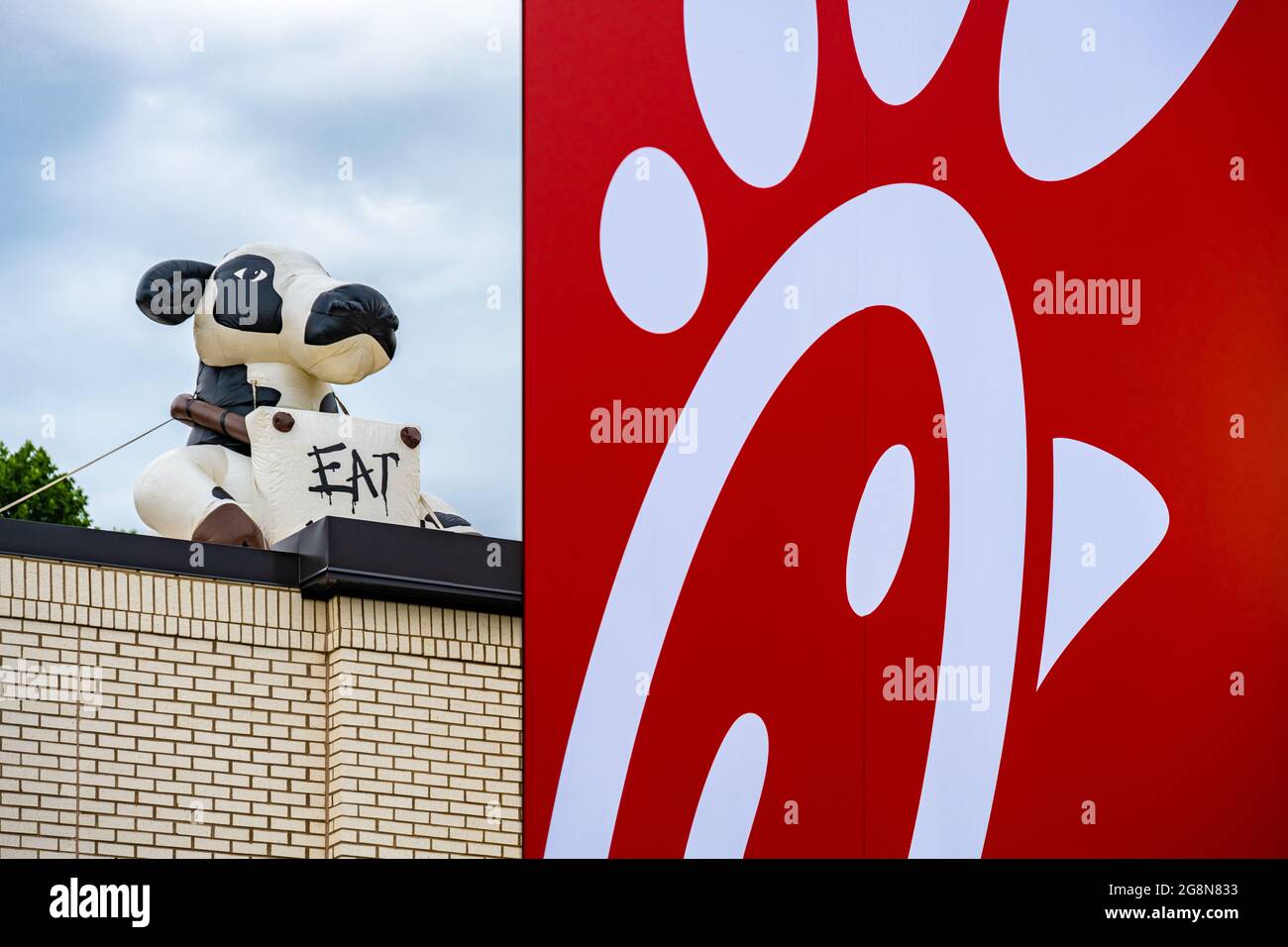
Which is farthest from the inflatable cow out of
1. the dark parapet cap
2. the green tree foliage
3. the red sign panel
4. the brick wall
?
the green tree foliage

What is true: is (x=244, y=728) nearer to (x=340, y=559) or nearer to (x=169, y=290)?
(x=340, y=559)

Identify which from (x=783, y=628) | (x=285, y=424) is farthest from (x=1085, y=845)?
(x=285, y=424)

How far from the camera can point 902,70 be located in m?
12.8

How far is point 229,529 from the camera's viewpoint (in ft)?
38.0

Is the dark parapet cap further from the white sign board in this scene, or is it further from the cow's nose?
the cow's nose

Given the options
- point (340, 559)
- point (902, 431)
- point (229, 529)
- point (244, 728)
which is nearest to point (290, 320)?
point (229, 529)

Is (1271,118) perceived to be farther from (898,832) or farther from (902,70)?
(898,832)

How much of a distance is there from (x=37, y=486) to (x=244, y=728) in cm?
1699

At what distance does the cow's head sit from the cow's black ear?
0.07m

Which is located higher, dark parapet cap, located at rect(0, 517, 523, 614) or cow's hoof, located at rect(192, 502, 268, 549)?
cow's hoof, located at rect(192, 502, 268, 549)

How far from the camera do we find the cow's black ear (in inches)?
499

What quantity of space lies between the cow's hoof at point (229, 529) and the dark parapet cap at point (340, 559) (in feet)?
0.65

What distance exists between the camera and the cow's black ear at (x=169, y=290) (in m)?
12.7
